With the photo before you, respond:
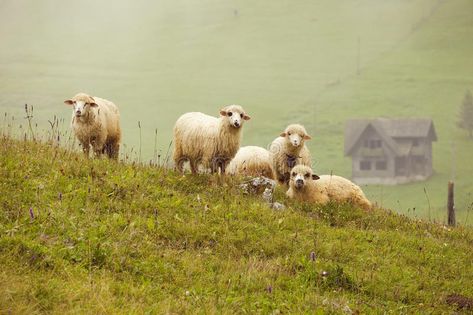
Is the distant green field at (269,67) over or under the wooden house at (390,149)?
over

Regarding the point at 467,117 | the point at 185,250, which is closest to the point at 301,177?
the point at 185,250

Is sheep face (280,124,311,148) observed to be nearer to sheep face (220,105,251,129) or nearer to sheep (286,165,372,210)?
sheep (286,165,372,210)

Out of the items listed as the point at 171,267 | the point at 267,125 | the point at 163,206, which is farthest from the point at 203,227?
the point at 267,125

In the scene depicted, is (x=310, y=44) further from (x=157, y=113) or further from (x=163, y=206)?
(x=163, y=206)

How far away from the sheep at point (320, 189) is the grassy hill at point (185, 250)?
1.63m

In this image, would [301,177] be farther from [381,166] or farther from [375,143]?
[375,143]

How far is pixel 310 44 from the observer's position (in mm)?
164250

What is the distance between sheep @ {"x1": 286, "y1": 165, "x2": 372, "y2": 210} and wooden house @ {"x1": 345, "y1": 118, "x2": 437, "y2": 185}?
7671 cm

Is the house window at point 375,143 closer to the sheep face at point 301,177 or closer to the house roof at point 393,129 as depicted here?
the house roof at point 393,129

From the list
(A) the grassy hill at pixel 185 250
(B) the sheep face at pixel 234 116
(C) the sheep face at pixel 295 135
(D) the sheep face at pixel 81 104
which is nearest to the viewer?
(A) the grassy hill at pixel 185 250

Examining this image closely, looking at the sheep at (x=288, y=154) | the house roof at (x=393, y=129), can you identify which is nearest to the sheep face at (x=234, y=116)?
the sheep at (x=288, y=154)

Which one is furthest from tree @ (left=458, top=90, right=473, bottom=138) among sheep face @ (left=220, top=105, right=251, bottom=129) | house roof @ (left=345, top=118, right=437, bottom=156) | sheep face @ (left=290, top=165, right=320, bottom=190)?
sheep face @ (left=220, top=105, right=251, bottom=129)

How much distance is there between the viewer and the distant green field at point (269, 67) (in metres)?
99.5

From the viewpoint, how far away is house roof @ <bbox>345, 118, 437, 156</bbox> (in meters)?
95.3
